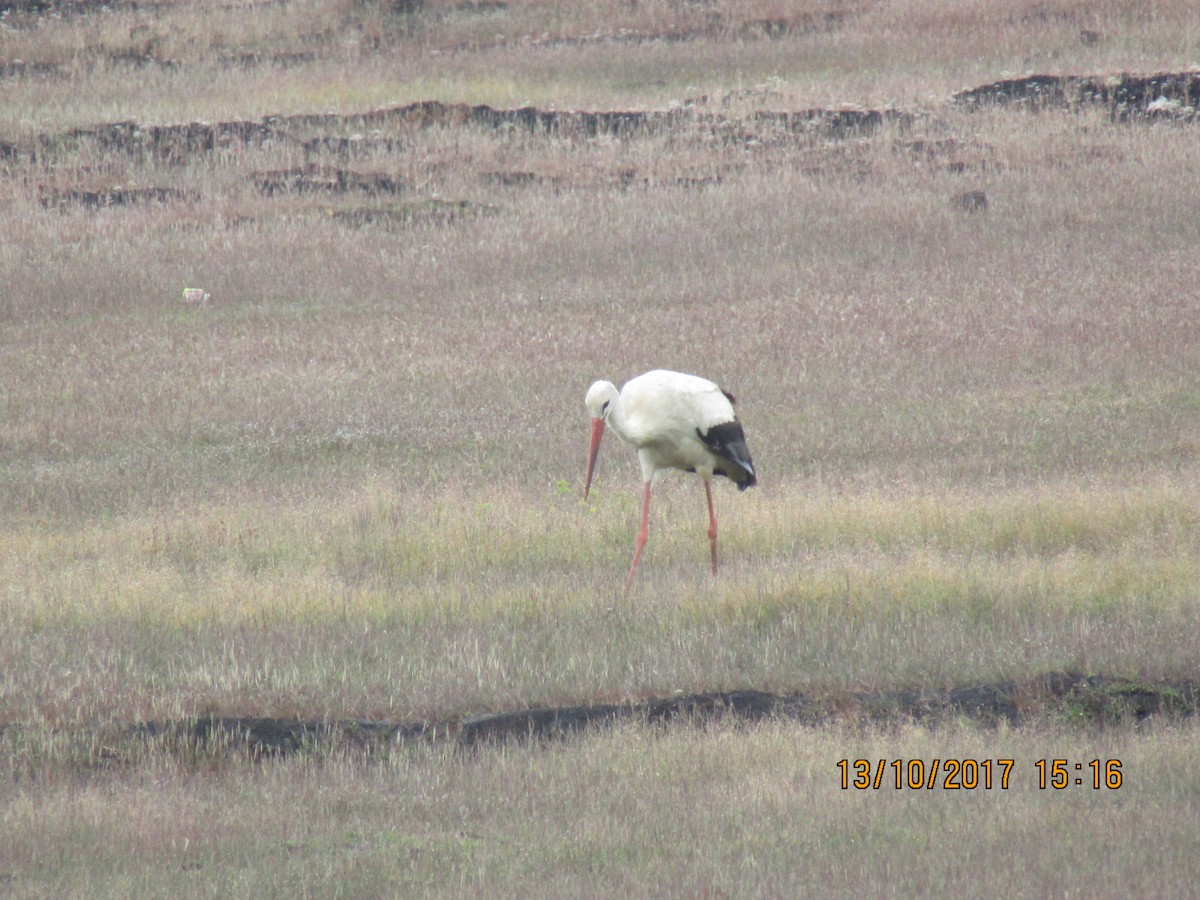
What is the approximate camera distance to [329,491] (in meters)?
10.9

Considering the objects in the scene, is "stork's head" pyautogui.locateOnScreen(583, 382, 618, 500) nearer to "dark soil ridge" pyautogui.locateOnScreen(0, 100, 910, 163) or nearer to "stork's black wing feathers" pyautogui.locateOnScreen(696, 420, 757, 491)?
"stork's black wing feathers" pyautogui.locateOnScreen(696, 420, 757, 491)

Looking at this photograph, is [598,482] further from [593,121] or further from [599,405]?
[593,121]

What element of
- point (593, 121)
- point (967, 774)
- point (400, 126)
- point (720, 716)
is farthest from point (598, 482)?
→ point (400, 126)

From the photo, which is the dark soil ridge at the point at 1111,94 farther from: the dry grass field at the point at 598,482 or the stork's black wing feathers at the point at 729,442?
the stork's black wing feathers at the point at 729,442

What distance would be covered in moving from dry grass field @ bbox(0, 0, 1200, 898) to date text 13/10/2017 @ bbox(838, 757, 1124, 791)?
0.03 meters

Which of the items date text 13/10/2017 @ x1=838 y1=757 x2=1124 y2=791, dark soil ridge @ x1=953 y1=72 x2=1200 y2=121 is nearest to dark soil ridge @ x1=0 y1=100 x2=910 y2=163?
dark soil ridge @ x1=953 y1=72 x2=1200 y2=121

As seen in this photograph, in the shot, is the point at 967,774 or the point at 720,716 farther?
the point at 720,716

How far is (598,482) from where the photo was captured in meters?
11.3

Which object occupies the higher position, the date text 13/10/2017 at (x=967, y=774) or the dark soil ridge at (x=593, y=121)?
the dark soil ridge at (x=593, y=121)

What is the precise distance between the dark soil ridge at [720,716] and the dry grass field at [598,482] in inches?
1.2

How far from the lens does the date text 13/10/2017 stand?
5156mm

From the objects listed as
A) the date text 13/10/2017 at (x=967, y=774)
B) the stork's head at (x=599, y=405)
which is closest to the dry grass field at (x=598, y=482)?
the date text 13/10/2017 at (x=967, y=774)

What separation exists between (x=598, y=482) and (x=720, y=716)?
17.0ft

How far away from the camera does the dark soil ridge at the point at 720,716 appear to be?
19.6ft
